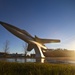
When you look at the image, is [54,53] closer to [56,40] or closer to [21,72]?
[56,40]

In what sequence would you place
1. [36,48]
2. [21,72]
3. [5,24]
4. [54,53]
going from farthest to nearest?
[54,53] → [36,48] → [5,24] → [21,72]

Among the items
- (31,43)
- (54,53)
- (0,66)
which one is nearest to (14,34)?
(31,43)

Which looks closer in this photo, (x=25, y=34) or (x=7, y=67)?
(x=7, y=67)

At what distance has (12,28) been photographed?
3412cm

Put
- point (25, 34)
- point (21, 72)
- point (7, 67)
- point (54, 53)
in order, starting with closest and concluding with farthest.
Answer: point (21, 72), point (7, 67), point (25, 34), point (54, 53)

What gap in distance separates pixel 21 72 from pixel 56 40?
101ft

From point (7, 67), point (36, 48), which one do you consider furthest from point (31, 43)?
point (7, 67)

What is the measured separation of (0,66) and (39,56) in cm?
3055

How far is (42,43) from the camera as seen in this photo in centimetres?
4144

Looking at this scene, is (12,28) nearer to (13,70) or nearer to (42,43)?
(42,43)

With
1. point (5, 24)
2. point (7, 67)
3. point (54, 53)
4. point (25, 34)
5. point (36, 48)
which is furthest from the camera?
point (54, 53)

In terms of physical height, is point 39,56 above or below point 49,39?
below

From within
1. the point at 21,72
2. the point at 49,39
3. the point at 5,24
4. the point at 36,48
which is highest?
the point at 5,24

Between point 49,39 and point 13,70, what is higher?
point 49,39
